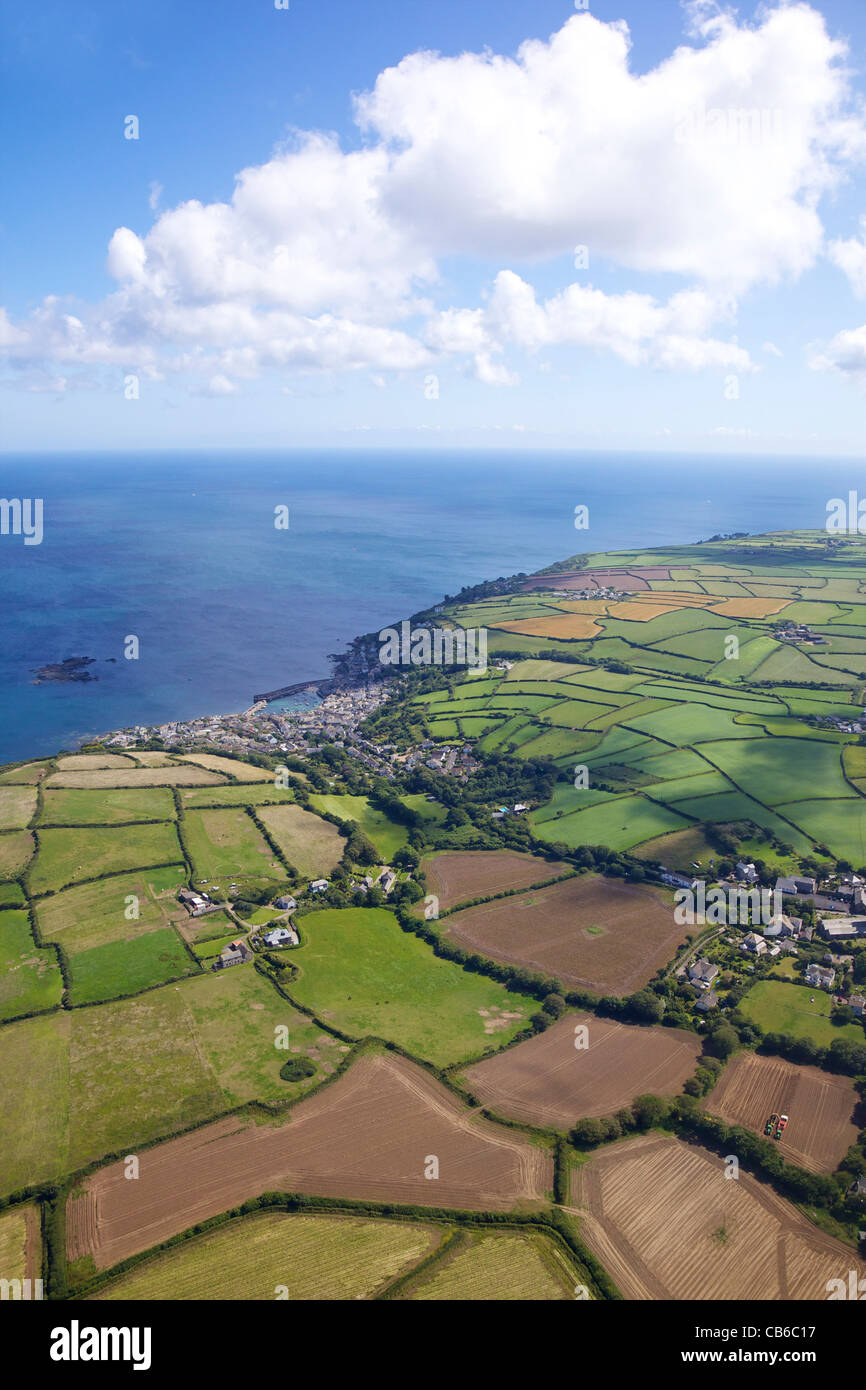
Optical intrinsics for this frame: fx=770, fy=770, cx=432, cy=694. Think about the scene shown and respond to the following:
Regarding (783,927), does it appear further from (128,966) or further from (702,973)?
(128,966)

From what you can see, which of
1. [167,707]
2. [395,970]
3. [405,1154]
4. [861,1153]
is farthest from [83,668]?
[861,1153]

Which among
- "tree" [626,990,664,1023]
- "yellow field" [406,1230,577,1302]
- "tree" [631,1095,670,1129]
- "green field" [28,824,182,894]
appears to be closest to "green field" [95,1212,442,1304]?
"yellow field" [406,1230,577,1302]

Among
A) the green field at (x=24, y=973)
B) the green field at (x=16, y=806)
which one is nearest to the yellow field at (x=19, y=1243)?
the green field at (x=24, y=973)

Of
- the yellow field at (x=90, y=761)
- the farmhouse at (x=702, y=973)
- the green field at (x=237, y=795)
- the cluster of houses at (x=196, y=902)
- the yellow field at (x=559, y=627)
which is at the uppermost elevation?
the yellow field at (x=559, y=627)

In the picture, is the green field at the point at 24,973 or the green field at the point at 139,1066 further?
the green field at the point at 24,973

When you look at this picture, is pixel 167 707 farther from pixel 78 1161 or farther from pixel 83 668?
pixel 78 1161

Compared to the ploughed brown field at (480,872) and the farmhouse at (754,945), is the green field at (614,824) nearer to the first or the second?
the ploughed brown field at (480,872)
